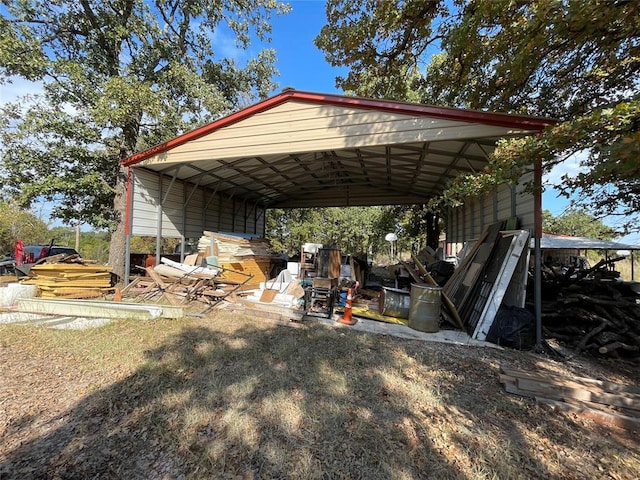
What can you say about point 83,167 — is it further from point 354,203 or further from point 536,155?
point 536,155

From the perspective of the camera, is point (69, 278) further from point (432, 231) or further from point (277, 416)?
point (432, 231)

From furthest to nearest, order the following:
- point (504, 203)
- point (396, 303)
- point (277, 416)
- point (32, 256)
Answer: point (32, 256) < point (504, 203) < point (396, 303) < point (277, 416)

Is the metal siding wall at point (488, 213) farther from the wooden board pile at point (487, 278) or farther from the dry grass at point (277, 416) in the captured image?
the dry grass at point (277, 416)

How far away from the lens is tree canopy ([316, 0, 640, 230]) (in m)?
3.19

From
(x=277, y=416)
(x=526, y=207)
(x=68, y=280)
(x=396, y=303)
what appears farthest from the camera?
(x=68, y=280)

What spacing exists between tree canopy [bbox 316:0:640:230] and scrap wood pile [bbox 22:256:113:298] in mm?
8212

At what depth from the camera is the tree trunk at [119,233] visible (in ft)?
27.9

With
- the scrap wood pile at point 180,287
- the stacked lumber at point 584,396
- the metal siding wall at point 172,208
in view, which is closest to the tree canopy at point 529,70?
the stacked lumber at point 584,396

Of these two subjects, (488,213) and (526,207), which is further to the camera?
(488,213)

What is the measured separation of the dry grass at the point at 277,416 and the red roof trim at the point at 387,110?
379cm

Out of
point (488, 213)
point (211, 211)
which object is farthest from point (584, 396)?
point (211, 211)

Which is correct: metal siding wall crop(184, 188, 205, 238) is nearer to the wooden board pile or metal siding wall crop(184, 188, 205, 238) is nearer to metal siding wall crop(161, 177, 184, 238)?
metal siding wall crop(161, 177, 184, 238)

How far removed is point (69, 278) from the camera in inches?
257

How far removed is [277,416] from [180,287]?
17.6 ft
